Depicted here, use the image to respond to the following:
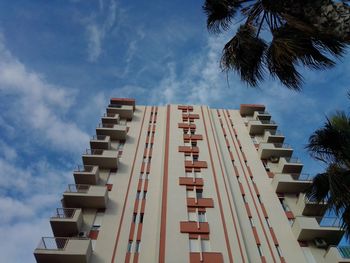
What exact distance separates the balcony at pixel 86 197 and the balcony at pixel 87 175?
156 cm

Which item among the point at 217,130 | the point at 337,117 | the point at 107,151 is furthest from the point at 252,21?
the point at 217,130

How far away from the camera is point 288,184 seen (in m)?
23.4

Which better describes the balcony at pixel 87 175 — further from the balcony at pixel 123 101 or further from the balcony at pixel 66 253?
the balcony at pixel 123 101

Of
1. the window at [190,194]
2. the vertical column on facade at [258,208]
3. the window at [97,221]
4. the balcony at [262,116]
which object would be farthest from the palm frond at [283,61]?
the balcony at [262,116]

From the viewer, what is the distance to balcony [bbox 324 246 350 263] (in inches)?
680

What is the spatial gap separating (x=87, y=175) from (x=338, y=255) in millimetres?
16146

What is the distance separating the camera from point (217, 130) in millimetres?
32125

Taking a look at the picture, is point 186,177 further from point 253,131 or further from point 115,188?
point 253,131

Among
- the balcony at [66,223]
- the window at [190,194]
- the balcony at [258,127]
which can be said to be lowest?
the balcony at [66,223]

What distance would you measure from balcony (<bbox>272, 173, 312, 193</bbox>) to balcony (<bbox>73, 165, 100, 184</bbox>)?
1283 centimetres

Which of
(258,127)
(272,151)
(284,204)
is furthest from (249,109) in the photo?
(284,204)

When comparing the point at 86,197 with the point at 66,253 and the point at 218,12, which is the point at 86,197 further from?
the point at 218,12

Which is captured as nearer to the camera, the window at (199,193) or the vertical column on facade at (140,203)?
the vertical column on facade at (140,203)

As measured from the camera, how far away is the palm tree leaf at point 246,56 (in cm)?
932
